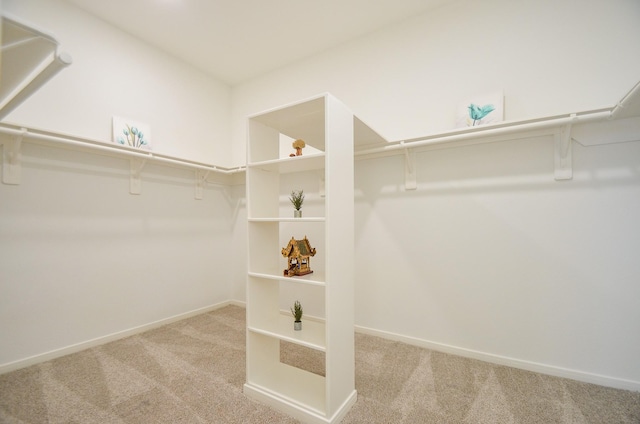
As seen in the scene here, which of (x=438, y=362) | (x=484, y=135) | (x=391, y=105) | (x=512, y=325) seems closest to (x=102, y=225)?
(x=391, y=105)

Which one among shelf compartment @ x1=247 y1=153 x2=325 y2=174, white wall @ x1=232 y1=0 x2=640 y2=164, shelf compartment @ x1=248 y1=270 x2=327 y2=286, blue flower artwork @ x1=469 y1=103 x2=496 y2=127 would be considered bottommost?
shelf compartment @ x1=248 y1=270 x2=327 y2=286

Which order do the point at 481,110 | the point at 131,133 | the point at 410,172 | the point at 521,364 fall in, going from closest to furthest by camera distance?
1. the point at 521,364
2. the point at 481,110
3. the point at 410,172
4. the point at 131,133

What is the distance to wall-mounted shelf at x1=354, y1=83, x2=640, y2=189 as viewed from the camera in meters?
1.70

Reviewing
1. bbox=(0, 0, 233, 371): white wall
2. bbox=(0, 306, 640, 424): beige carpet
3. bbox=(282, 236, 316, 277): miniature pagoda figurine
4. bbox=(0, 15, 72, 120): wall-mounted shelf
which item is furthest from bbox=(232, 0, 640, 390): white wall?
bbox=(0, 15, 72, 120): wall-mounted shelf

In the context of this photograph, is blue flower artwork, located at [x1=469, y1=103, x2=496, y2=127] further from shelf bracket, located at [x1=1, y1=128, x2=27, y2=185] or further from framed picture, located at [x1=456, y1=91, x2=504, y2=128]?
shelf bracket, located at [x1=1, y1=128, x2=27, y2=185]

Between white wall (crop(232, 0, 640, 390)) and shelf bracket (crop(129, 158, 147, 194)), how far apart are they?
86.5 inches

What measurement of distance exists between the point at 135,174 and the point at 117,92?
0.79 metres

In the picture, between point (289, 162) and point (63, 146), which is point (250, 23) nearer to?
point (289, 162)

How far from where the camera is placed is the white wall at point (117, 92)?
7.31 feet

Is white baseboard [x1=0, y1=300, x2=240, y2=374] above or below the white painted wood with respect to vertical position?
below

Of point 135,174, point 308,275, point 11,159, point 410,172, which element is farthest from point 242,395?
point 11,159

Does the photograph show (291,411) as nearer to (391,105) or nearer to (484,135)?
(484,135)

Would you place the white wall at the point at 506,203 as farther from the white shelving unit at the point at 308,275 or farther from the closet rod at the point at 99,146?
the closet rod at the point at 99,146

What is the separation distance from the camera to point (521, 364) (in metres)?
2.02
